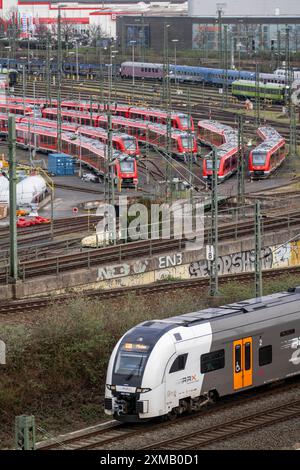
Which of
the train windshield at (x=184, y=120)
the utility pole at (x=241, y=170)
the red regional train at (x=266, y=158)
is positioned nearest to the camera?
the utility pole at (x=241, y=170)

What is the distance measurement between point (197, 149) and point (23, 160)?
12968mm

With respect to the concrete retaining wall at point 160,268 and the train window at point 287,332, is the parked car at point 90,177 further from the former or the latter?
the train window at point 287,332

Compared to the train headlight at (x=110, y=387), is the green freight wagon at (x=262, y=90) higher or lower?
lower

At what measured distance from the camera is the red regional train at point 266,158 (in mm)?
80188

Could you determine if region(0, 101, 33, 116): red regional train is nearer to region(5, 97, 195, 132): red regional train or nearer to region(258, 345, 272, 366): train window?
region(5, 97, 195, 132): red regional train

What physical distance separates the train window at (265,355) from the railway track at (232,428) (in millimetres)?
1264

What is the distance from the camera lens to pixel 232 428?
25.1 meters

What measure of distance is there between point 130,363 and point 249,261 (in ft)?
82.1

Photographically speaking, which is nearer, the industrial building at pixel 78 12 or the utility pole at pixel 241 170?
the utility pole at pixel 241 170

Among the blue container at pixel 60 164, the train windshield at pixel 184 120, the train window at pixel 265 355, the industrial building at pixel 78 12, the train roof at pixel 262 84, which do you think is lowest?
the blue container at pixel 60 164

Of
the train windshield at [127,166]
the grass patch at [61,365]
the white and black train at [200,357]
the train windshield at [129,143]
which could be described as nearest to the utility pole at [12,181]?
the grass patch at [61,365]

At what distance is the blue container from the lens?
8462cm

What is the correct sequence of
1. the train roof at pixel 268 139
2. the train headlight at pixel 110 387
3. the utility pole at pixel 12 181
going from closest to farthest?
the train headlight at pixel 110 387
the utility pole at pixel 12 181
the train roof at pixel 268 139

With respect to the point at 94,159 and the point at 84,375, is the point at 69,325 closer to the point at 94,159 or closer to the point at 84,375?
the point at 84,375
